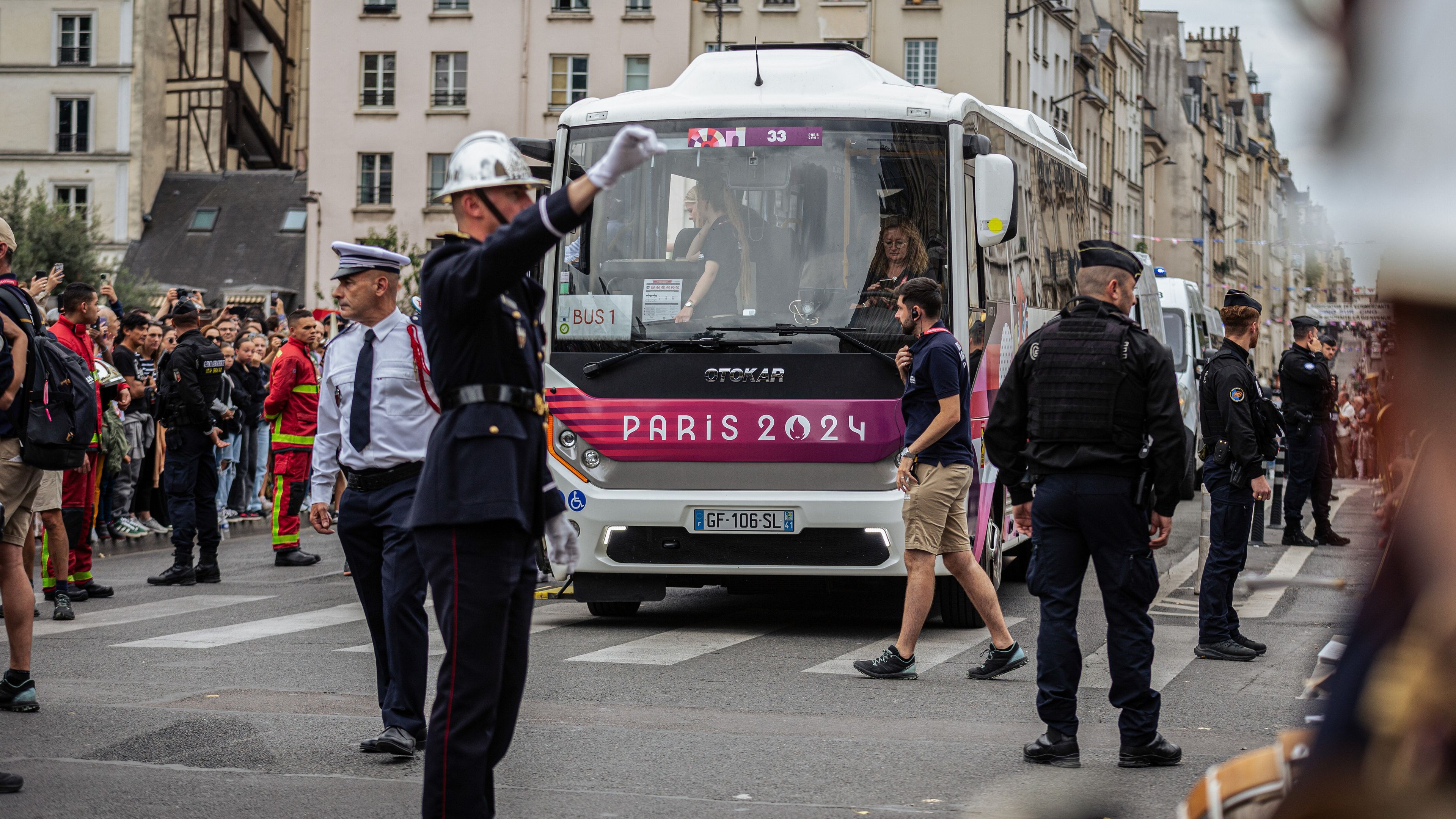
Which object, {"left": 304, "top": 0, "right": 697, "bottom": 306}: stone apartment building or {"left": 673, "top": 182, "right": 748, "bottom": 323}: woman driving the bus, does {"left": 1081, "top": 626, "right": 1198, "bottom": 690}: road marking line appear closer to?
{"left": 673, "top": 182, "right": 748, "bottom": 323}: woman driving the bus

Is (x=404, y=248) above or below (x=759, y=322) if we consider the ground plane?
above

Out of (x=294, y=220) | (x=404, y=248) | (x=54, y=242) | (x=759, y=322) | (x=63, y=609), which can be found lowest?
(x=63, y=609)

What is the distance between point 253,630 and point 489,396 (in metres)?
6.43

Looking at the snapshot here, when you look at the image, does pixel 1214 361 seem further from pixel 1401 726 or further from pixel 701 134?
pixel 1401 726

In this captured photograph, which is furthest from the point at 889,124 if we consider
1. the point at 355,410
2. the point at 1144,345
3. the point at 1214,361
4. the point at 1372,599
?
the point at 1372,599

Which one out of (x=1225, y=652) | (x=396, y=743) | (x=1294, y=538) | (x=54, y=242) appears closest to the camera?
(x=396, y=743)

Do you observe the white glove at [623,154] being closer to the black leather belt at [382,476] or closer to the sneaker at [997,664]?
the black leather belt at [382,476]

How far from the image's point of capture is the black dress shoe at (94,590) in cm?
1168

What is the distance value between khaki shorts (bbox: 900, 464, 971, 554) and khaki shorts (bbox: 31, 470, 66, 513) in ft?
15.3

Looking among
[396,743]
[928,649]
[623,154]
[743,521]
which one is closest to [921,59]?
[743,521]

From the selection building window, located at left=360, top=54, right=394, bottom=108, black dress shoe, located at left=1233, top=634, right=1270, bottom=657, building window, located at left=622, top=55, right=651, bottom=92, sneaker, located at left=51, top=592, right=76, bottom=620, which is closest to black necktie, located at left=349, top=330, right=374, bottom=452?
sneaker, located at left=51, top=592, right=76, bottom=620

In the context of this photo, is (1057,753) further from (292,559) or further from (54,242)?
(54,242)

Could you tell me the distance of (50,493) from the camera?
937cm

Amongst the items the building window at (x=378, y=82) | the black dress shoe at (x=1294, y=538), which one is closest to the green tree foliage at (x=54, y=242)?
the building window at (x=378, y=82)
